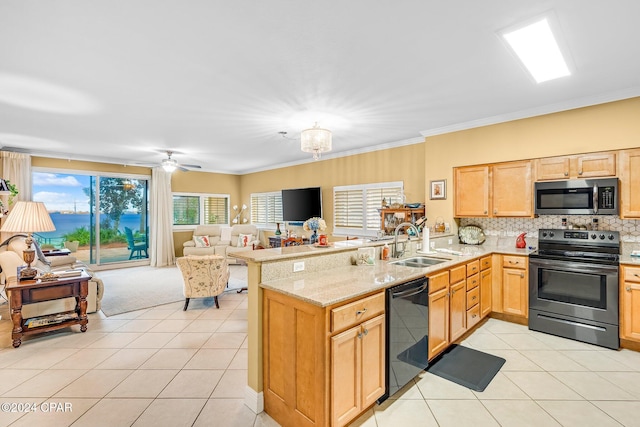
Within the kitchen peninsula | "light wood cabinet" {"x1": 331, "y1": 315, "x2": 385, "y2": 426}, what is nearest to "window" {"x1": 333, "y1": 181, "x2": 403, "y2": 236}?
the kitchen peninsula

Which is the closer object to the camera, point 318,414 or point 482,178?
point 318,414

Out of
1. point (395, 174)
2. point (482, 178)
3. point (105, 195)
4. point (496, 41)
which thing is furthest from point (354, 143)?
point (105, 195)

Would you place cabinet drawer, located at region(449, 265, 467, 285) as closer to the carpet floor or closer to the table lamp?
the carpet floor

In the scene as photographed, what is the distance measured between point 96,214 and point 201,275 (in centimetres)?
466

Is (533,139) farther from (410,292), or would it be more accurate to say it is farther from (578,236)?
(410,292)

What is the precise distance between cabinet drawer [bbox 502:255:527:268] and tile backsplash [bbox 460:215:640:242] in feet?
2.02

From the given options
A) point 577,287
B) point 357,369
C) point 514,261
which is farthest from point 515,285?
point 357,369

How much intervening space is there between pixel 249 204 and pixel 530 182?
23.9 feet

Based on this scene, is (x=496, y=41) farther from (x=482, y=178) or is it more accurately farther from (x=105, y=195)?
(x=105, y=195)

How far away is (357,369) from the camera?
6.24 feet

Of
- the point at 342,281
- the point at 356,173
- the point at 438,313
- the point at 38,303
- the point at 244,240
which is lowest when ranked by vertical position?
the point at 38,303

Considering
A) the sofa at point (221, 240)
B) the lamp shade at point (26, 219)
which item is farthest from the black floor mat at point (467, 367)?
the sofa at point (221, 240)

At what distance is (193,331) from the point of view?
3590 mm

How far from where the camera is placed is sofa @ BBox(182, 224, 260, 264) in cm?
753
